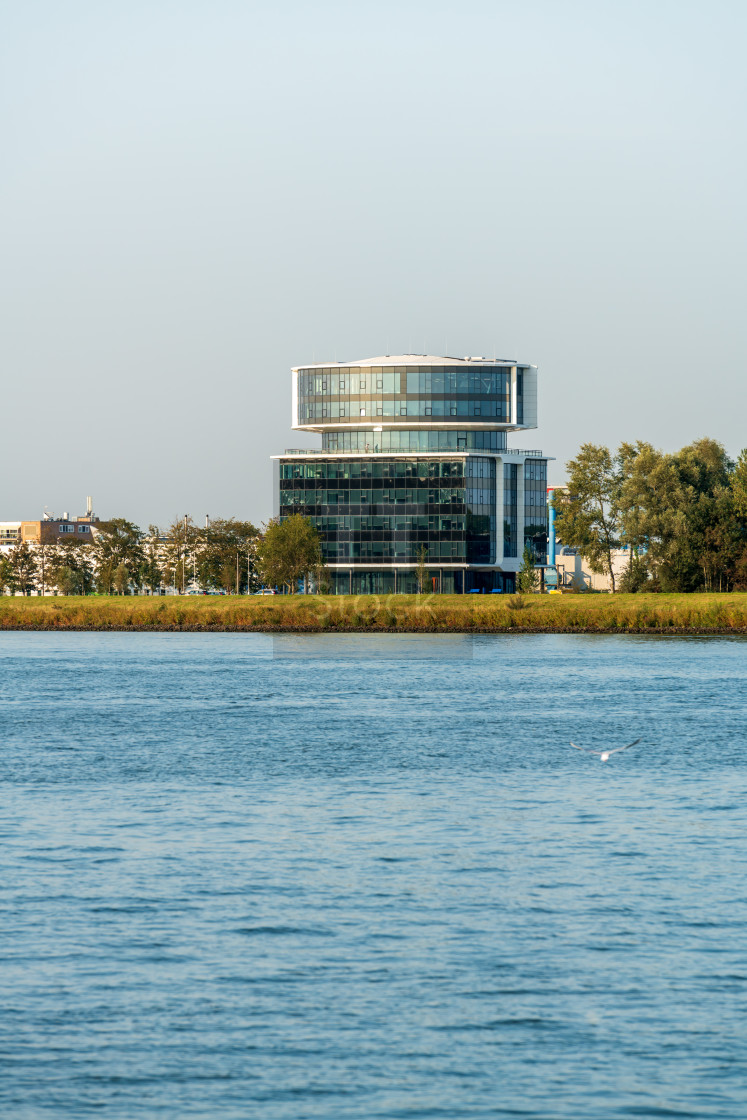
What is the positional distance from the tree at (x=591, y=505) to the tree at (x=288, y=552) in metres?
30.5

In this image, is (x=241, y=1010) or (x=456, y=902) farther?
(x=456, y=902)

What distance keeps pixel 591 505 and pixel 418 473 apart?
31.1 metres

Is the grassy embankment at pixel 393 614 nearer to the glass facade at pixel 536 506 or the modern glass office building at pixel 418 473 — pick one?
the modern glass office building at pixel 418 473

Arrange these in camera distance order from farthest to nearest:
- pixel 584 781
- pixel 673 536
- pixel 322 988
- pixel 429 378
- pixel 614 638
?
pixel 429 378 < pixel 673 536 < pixel 614 638 < pixel 584 781 < pixel 322 988

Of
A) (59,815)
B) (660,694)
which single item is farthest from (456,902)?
(660,694)

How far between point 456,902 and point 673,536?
128 meters

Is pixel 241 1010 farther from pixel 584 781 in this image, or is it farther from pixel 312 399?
pixel 312 399

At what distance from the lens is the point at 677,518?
14525 centimetres

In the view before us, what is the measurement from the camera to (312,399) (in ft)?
648

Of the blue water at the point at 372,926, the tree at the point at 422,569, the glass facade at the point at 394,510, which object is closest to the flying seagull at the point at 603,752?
the blue water at the point at 372,926

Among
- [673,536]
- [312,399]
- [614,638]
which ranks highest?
[312,399]

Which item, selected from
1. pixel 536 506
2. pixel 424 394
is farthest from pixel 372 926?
pixel 536 506

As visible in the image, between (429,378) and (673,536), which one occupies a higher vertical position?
(429,378)

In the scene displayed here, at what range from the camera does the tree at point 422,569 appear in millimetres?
172100
